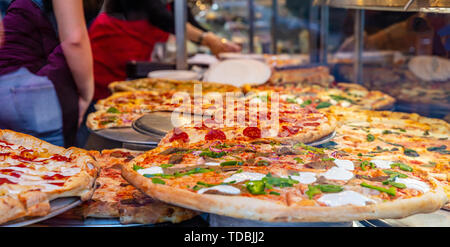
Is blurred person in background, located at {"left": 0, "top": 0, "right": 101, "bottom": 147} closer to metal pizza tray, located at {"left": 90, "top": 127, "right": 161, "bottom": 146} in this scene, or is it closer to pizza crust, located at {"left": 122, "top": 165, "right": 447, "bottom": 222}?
metal pizza tray, located at {"left": 90, "top": 127, "right": 161, "bottom": 146}

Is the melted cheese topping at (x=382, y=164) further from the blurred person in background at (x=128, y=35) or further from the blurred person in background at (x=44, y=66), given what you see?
the blurred person in background at (x=128, y=35)

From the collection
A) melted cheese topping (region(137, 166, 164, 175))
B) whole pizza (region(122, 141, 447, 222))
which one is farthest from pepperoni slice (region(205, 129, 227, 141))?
melted cheese topping (region(137, 166, 164, 175))

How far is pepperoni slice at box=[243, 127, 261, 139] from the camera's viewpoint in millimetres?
2168

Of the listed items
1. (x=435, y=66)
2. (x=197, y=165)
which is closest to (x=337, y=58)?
(x=435, y=66)

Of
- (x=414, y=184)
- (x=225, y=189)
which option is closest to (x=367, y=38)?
(x=414, y=184)

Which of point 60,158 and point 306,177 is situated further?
point 60,158

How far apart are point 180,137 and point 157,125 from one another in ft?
1.33

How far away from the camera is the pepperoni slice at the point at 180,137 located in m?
2.05

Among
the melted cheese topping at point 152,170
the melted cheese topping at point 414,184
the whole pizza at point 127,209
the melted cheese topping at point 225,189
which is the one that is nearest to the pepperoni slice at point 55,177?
the whole pizza at point 127,209

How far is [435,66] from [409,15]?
54cm

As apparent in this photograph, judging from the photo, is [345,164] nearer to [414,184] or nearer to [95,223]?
[414,184]

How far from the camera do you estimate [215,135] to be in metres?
2.10

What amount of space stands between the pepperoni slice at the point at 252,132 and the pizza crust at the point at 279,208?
830mm

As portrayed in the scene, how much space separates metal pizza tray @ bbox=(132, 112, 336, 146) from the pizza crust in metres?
0.80
